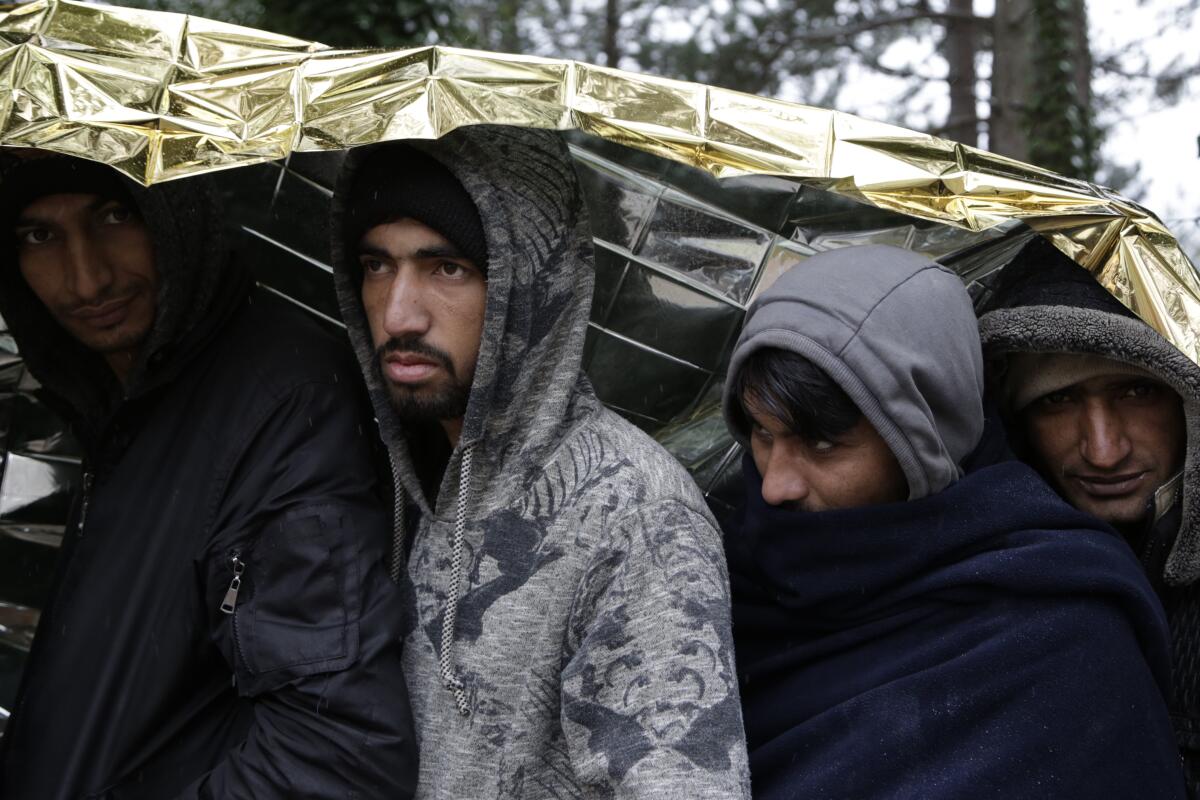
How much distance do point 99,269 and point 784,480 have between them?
1.39 metres

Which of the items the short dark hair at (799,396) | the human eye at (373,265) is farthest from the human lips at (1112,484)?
the human eye at (373,265)

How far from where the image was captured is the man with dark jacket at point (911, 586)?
1822 mm

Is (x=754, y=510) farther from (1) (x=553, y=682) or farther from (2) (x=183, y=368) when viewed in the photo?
(2) (x=183, y=368)

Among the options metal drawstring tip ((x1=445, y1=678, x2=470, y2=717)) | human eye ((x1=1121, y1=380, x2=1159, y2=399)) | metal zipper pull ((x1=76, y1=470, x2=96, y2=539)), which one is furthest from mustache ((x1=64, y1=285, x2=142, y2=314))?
human eye ((x1=1121, y1=380, x2=1159, y2=399))

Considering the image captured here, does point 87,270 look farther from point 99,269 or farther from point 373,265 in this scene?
point 373,265

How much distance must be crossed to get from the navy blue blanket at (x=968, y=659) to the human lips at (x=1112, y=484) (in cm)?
27

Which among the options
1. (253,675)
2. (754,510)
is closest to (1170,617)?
(754,510)

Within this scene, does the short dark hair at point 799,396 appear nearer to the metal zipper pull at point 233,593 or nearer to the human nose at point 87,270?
the metal zipper pull at point 233,593

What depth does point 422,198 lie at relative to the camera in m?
2.03

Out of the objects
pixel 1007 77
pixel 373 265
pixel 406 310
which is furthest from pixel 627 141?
pixel 1007 77

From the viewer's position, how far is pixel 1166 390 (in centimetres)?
220

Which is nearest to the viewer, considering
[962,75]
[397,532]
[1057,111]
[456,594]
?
[456,594]

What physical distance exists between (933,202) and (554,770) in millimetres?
1122

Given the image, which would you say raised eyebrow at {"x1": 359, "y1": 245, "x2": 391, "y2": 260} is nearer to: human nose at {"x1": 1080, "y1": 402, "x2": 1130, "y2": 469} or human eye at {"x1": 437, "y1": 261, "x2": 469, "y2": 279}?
human eye at {"x1": 437, "y1": 261, "x2": 469, "y2": 279}
